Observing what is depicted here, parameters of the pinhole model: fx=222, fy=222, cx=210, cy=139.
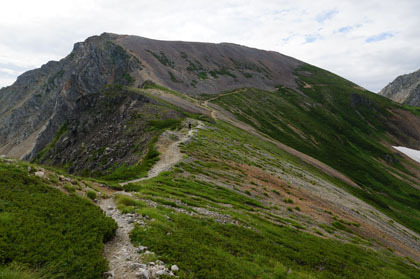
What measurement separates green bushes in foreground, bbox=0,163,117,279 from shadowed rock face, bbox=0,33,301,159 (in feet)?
266

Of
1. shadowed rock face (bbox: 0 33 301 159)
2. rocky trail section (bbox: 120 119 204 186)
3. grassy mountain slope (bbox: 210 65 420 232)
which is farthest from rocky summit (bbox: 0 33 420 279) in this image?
shadowed rock face (bbox: 0 33 301 159)

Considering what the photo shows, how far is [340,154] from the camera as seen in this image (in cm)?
10775

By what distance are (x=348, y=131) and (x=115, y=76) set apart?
143 metres

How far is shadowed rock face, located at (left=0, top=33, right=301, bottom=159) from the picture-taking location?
4660 inches

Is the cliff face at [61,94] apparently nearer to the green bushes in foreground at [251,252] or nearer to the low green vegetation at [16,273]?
the green bushes in foreground at [251,252]

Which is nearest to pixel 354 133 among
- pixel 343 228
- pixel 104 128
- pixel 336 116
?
pixel 336 116

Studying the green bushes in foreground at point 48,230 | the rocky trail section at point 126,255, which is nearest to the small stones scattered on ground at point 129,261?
the rocky trail section at point 126,255

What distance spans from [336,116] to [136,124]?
149m

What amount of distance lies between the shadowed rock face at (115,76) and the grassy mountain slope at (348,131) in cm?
2531

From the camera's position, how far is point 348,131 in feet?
454

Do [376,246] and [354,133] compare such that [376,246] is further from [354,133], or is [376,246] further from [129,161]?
[354,133]

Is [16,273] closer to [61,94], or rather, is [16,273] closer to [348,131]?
[61,94]

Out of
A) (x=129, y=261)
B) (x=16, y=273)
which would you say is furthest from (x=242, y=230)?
(x=16, y=273)

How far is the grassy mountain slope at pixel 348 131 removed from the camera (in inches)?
3315
